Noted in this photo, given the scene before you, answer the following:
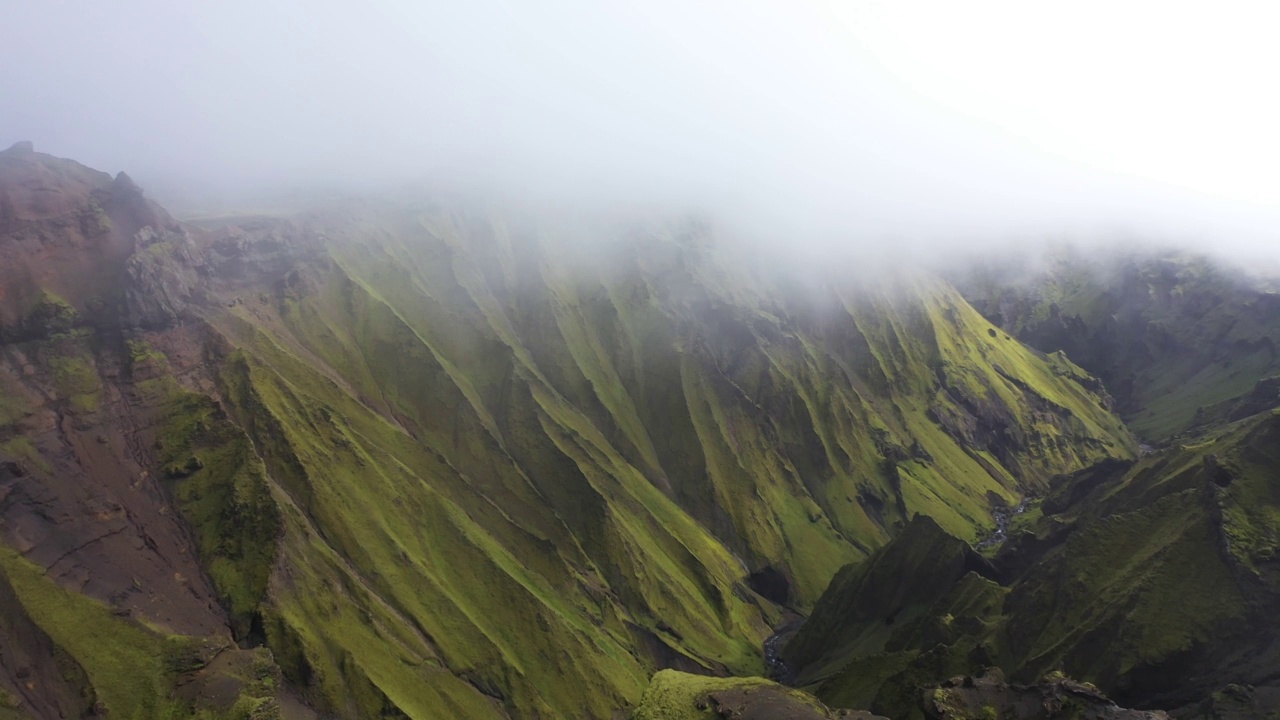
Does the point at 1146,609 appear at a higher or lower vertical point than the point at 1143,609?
higher

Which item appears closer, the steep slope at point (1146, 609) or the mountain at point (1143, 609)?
the mountain at point (1143, 609)

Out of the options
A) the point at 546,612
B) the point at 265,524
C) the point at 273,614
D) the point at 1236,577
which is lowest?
the point at 546,612

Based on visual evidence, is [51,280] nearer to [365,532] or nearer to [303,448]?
[303,448]

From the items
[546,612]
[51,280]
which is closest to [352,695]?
[546,612]

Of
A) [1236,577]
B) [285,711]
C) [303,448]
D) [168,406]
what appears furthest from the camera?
[303,448]

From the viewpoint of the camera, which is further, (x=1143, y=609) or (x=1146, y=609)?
(x=1143, y=609)

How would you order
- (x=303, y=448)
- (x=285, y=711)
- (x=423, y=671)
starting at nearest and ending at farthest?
1. (x=285, y=711)
2. (x=423, y=671)
3. (x=303, y=448)

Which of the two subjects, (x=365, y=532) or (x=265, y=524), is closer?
(x=265, y=524)

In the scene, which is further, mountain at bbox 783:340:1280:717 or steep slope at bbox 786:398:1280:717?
steep slope at bbox 786:398:1280:717
